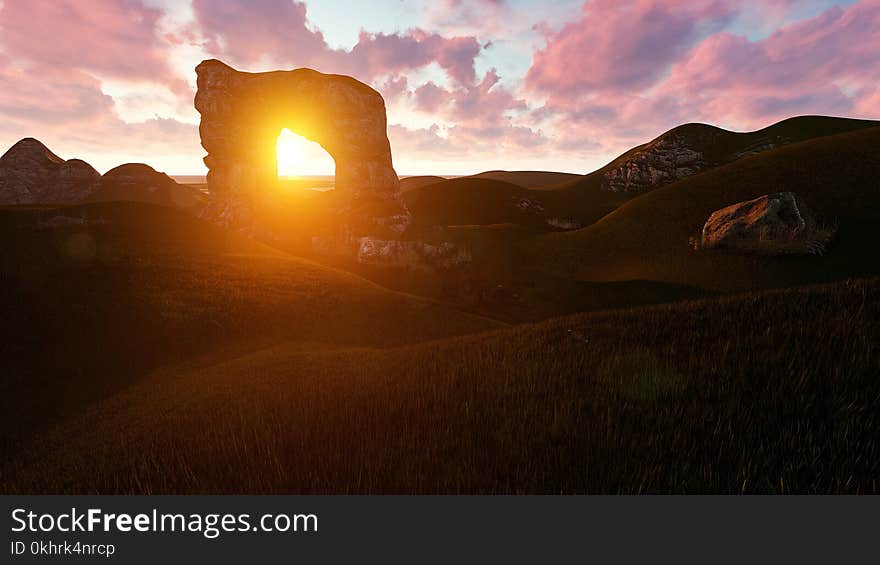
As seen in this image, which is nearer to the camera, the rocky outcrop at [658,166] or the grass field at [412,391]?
the grass field at [412,391]

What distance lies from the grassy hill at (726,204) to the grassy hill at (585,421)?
2912 centimetres

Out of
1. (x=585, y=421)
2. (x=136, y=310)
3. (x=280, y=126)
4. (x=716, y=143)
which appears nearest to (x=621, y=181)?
(x=716, y=143)

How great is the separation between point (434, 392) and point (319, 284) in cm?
2225

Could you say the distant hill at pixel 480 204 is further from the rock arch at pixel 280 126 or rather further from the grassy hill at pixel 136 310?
the grassy hill at pixel 136 310

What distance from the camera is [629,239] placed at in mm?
39031

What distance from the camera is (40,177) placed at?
102375mm

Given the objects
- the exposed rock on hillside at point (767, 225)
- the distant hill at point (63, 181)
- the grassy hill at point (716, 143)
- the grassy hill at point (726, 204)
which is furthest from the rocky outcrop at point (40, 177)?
the exposed rock on hillside at point (767, 225)

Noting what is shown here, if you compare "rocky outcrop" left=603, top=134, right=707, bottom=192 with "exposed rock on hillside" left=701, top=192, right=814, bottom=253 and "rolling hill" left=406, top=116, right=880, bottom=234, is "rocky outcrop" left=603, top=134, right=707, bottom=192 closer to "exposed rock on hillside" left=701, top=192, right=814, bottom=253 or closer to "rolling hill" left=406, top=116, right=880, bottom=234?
"rolling hill" left=406, top=116, right=880, bottom=234

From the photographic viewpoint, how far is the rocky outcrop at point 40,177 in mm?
98062

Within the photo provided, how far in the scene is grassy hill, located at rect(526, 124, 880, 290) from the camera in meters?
27.2

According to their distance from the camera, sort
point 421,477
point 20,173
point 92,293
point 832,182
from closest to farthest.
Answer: point 421,477 < point 92,293 < point 832,182 < point 20,173

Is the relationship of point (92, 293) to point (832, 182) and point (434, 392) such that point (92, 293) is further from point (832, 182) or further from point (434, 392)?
point (832, 182)

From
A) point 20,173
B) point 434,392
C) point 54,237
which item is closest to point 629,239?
point 434,392

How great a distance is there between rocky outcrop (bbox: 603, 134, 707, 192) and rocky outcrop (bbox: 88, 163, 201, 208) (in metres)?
129
